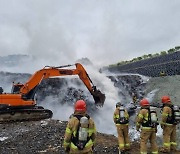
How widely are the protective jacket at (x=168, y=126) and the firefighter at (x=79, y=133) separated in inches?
156

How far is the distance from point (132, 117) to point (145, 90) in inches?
291

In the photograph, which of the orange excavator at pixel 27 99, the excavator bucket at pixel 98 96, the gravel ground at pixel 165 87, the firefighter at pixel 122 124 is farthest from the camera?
the gravel ground at pixel 165 87

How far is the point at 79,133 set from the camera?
6098mm

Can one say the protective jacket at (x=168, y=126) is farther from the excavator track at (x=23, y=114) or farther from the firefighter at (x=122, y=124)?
the excavator track at (x=23, y=114)

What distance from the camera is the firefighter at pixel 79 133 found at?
6090 millimetres

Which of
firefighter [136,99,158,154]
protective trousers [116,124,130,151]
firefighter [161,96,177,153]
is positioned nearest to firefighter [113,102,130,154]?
protective trousers [116,124,130,151]

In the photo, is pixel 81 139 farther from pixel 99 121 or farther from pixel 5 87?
pixel 5 87

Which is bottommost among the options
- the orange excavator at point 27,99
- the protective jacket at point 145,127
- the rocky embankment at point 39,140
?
the rocky embankment at point 39,140

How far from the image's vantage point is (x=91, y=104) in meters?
21.4

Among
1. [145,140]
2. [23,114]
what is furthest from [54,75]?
[145,140]

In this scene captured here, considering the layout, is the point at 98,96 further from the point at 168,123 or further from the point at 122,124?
the point at 168,123

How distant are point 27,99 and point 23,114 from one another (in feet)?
2.47

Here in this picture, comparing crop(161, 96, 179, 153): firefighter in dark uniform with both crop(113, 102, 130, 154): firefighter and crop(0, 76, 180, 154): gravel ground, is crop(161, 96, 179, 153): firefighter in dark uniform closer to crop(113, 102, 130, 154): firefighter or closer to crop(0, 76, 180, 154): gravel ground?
crop(0, 76, 180, 154): gravel ground

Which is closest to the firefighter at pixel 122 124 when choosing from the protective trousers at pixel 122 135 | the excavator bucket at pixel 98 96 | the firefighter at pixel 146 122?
the protective trousers at pixel 122 135
